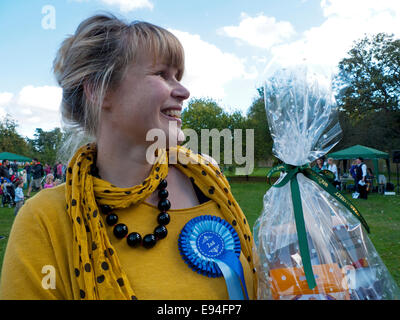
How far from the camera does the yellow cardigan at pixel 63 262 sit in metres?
1.24

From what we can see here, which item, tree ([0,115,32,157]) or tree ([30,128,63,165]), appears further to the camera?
tree ([0,115,32,157])

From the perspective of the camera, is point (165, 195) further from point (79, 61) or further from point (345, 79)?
point (345, 79)

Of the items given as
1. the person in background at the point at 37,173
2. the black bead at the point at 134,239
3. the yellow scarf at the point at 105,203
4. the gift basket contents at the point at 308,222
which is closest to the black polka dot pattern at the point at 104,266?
the yellow scarf at the point at 105,203

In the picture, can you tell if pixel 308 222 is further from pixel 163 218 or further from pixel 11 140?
pixel 11 140

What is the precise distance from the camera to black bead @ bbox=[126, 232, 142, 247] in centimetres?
140

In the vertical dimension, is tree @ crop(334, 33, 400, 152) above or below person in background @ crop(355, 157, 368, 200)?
above

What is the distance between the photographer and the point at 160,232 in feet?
4.75

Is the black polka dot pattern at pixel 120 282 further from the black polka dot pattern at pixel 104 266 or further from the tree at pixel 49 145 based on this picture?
the tree at pixel 49 145

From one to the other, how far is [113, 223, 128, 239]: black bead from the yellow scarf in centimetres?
5

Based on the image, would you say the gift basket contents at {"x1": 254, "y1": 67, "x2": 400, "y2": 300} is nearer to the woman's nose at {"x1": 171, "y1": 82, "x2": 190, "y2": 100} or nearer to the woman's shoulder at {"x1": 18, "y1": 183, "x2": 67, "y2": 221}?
the woman's nose at {"x1": 171, "y1": 82, "x2": 190, "y2": 100}

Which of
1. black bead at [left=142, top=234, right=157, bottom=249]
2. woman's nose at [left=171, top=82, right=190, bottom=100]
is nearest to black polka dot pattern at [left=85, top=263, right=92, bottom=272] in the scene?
black bead at [left=142, top=234, right=157, bottom=249]

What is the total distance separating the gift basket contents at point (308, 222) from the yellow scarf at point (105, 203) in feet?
0.80

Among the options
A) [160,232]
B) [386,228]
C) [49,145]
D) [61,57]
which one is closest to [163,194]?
[160,232]

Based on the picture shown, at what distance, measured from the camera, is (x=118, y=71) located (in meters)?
1.48
